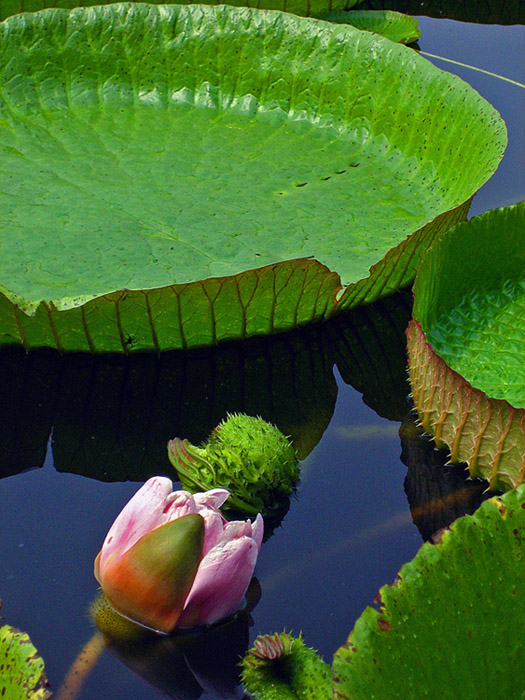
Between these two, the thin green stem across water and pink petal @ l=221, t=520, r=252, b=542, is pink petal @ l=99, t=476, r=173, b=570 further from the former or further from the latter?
the thin green stem across water

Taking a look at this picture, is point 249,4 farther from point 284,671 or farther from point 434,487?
point 284,671

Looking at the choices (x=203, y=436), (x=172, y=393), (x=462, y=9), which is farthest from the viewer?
(x=462, y=9)

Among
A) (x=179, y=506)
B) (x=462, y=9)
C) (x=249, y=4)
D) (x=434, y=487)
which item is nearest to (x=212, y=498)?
(x=179, y=506)

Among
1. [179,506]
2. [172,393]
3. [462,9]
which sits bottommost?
[172,393]

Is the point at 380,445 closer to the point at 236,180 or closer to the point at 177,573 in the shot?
the point at 177,573

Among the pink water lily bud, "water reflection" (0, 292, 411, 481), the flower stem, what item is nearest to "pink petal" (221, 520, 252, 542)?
the pink water lily bud

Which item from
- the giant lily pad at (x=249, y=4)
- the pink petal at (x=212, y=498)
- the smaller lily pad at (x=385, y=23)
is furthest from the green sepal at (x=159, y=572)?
the smaller lily pad at (x=385, y=23)
